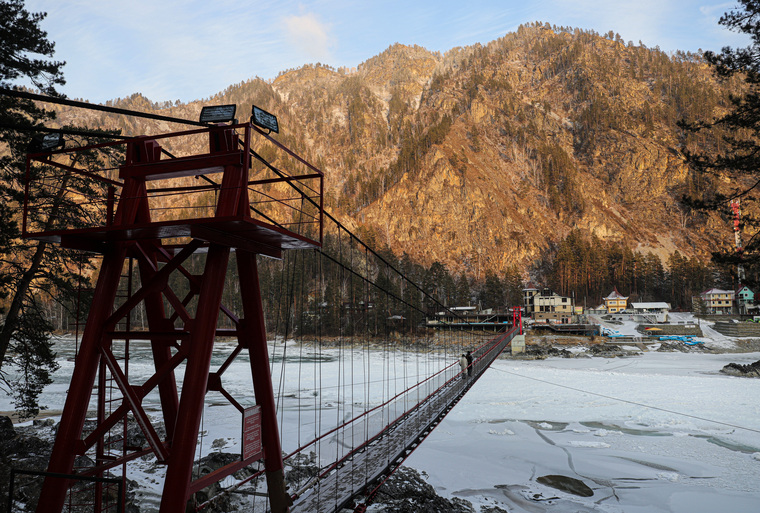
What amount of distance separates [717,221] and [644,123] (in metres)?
30.4

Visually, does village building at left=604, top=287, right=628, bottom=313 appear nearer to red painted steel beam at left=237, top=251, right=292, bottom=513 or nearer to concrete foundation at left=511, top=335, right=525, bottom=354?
concrete foundation at left=511, top=335, right=525, bottom=354

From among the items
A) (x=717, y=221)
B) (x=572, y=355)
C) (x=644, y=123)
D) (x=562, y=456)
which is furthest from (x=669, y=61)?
(x=562, y=456)

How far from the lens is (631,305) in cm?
7594

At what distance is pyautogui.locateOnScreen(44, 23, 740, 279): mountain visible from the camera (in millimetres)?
97812

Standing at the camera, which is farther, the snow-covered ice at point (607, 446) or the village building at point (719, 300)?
the village building at point (719, 300)

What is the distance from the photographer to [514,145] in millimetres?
114500

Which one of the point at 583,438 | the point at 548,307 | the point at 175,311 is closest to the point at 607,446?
the point at 583,438

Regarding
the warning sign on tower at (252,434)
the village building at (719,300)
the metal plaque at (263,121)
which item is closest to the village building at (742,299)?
the village building at (719,300)

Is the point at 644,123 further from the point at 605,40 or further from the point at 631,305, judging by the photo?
the point at 631,305

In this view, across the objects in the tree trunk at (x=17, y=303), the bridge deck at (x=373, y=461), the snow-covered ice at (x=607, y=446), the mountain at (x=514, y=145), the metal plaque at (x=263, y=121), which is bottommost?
the snow-covered ice at (x=607, y=446)

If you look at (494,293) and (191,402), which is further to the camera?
(494,293)

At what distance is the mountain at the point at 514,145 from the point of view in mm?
97812

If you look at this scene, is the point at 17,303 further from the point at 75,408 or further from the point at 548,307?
the point at 548,307

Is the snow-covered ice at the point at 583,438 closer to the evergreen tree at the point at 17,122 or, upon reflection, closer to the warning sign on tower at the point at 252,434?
the evergreen tree at the point at 17,122
